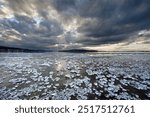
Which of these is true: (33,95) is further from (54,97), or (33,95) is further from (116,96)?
(116,96)

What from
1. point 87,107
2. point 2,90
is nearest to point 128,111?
point 87,107

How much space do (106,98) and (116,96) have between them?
23.1 inches

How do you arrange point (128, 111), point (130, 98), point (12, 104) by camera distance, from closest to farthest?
point (128, 111) → point (12, 104) → point (130, 98)

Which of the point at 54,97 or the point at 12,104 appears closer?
the point at 12,104

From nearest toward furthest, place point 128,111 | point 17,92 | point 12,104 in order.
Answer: point 128,111 → point 12,104 → point 17,92

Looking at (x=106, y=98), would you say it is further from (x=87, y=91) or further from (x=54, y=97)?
(x=54, y=97)

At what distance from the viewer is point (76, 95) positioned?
21.4ft

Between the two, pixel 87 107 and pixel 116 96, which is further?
pixel 116 96

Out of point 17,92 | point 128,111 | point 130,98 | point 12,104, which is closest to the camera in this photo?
point 128,111

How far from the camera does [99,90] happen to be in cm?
728

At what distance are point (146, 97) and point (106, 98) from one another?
199cm

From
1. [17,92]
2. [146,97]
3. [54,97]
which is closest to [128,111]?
[146,97]

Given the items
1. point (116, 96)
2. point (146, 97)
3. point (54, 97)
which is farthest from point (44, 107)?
point (146, 97)

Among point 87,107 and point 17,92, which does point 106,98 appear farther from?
point 17,92
